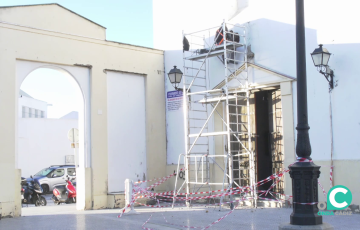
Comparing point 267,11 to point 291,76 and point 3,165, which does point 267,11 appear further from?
point 3,165

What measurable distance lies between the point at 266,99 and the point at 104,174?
208 inches

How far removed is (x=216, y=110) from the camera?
43.4 ft

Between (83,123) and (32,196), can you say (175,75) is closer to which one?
(83,123)

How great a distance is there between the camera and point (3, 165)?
446 inches

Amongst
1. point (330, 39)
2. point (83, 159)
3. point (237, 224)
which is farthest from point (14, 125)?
point (330, 39)

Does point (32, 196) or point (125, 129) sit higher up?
point (125, 129)

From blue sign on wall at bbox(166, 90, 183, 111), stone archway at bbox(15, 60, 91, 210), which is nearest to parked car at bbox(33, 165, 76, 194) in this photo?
stone archway at bbox(15, 60, 91, 210)

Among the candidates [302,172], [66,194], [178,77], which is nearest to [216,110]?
[178,77]

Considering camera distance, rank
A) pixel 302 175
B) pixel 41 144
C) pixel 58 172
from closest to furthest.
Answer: pixel 302 175 → pixel 58 172 → pixel 41 144

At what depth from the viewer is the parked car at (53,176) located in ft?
73.3

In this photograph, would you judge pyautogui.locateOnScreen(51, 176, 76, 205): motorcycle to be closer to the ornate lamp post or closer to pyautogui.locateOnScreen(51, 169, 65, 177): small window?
pyautogui.locateOnScreen(51, 169, 65, 177): small window

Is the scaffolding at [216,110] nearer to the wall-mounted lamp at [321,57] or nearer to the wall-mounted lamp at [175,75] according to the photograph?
the wall-mounted lamp at [175,75]

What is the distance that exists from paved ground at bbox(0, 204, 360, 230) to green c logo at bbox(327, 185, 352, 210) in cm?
39

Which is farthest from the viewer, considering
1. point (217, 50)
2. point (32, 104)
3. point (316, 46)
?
point (32, 104)
